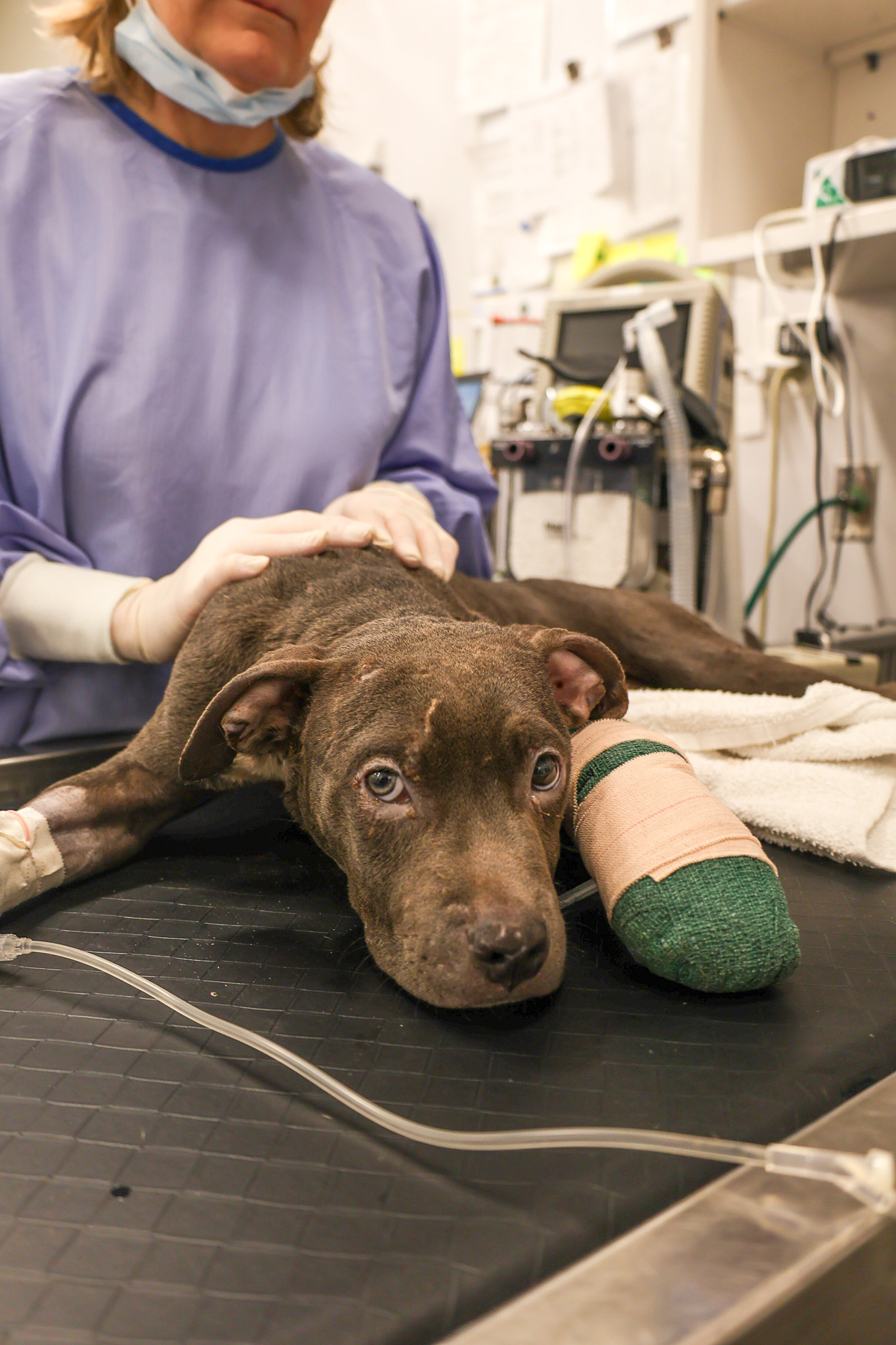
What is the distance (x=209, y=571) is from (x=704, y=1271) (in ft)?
3.18

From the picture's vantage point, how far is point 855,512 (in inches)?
117

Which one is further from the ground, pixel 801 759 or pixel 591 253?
pixel 591 253

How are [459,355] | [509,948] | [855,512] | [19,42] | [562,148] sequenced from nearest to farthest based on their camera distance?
[509,948], [855,512], [562,148], [459,355], [19,42]

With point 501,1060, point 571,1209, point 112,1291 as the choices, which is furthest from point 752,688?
point 112,1291

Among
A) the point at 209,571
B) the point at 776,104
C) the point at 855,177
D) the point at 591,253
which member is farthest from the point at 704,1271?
the point at 591,253

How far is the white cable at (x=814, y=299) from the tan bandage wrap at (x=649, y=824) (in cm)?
177

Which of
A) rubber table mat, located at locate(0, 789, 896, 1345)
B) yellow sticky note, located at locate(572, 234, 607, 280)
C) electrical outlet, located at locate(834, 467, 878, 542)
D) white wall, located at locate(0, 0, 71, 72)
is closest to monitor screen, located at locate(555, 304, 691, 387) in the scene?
electrical outlet, located at locate(834, 467, 878, 542)

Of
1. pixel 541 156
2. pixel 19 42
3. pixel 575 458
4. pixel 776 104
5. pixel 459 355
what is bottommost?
pixel 575 458

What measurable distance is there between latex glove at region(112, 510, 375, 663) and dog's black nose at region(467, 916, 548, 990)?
0.65 meters

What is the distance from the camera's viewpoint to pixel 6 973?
2.84ft

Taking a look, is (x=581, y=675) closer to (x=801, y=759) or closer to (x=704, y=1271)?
(x=801, y=759)

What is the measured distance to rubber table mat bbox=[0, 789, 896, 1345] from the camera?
509 millimetres

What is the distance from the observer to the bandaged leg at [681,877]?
2.58 ft

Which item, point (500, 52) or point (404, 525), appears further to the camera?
point (500, 52)
